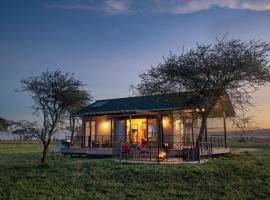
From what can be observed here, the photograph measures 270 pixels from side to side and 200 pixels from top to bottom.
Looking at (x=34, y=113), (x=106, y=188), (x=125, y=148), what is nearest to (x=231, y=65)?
(x=125, y=148)

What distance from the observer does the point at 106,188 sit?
9391 mm

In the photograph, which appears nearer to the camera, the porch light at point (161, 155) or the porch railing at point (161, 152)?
the porch light at point (161, 155)

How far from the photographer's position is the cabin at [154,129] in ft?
49.4

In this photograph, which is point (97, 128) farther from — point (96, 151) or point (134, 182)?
point (134, 182)

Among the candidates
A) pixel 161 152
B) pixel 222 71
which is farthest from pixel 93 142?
pixel 222 71

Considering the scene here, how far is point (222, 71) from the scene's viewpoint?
1537 centimetres

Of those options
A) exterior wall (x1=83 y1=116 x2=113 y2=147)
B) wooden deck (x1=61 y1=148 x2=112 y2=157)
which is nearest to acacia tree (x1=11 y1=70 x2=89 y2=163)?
wooden deck (x1=61 y1=148 x2=112 y2=157)

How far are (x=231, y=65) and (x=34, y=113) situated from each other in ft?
37.8

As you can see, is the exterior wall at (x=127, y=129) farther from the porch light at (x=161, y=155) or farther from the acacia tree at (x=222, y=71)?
the acacia tree at (x=222, y=71)

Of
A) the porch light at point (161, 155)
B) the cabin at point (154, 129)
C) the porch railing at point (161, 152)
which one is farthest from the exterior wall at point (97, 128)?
the porch light at point (161, 155)

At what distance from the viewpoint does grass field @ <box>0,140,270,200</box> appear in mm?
8867

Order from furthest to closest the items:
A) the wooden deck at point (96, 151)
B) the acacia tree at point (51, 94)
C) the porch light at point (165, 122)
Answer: the porch light at point (165, 122), the wooden deck at point (96, 151), the acacia tree at point (51, 94)

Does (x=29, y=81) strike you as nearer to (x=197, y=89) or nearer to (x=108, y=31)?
(x=108, y=31)

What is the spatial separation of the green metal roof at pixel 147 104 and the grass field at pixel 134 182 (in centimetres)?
490
